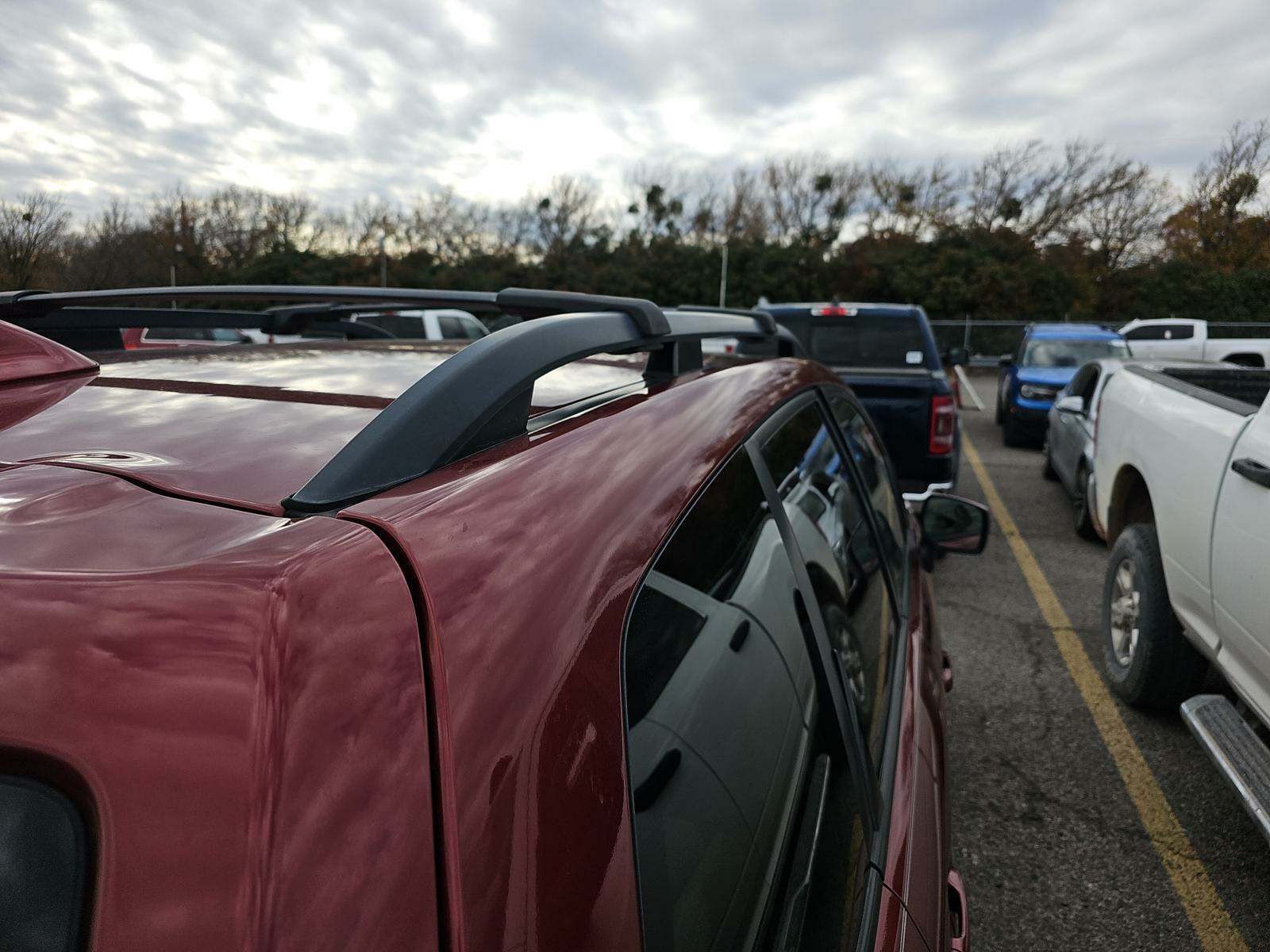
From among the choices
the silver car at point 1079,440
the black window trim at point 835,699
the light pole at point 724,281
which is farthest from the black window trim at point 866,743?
the light pole at point 724,281

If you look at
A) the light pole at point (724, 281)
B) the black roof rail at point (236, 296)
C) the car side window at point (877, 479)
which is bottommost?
the car side window at point (877, 479)

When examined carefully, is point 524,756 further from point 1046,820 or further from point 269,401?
point 1046,820

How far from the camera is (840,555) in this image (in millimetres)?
1849

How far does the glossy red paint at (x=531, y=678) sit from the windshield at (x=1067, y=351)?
542 inches

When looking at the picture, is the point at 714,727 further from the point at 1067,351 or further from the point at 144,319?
the point at 1067,351

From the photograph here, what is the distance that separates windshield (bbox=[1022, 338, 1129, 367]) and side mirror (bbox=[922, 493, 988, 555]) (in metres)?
11.4

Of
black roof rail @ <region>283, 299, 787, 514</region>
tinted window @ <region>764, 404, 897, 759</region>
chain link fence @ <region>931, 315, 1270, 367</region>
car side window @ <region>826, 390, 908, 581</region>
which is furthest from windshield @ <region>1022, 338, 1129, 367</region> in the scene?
chain link fence @ <region>931, 315, 1270, 367</region>

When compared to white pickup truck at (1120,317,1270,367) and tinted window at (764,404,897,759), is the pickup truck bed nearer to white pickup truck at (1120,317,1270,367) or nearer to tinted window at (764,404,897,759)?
tinted window at (764,404,897,759)

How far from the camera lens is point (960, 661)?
4.58 meters

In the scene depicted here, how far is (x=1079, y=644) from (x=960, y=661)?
0.80 meters

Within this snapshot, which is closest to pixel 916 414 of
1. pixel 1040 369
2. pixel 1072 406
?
pixel 1072 406

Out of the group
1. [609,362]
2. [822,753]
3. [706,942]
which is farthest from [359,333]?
[706,942]

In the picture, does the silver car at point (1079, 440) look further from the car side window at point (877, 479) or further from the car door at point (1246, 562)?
the car side window at point (877, 479)

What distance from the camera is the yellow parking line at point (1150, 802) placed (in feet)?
8.41
